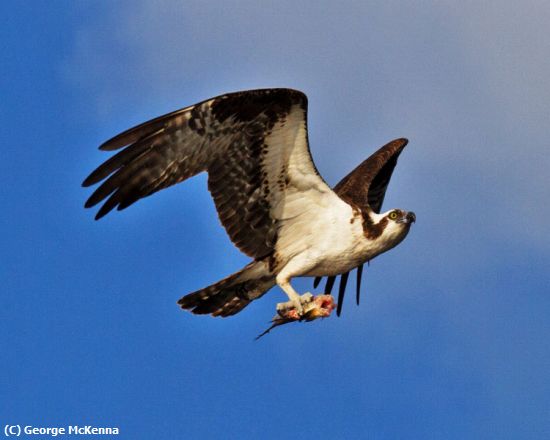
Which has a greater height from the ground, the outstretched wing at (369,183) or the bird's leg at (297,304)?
the outstretched wing at (369,183)

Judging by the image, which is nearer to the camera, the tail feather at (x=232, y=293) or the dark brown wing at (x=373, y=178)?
the tail feather at (x=232, y=293)

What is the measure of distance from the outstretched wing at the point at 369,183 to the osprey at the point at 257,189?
278mm

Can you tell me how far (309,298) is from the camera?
16.8 m

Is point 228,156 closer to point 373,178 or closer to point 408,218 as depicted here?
point 408,218

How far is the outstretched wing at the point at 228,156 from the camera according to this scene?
1619 cm

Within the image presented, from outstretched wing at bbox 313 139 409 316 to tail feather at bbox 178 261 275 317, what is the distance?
1.47 metres

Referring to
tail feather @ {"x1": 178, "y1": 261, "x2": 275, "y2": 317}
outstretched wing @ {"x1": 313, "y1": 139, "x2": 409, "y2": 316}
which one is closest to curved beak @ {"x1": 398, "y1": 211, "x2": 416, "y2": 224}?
outstretched wing @ {"x1": 313, "y1": 139, "x2": 409, "y2": 316}

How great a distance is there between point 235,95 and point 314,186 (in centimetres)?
173

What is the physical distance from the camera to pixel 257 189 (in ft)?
55.8

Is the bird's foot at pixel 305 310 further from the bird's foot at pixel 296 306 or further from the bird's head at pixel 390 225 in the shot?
the bird's head at pixel 390 225

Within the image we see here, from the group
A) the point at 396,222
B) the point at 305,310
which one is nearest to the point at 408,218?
the point at 396,222

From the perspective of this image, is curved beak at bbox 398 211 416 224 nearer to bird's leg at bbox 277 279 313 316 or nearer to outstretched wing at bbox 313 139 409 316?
outstretched wing at bbox 313 139 409 316

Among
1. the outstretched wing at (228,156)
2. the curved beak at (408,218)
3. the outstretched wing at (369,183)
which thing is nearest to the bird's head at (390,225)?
the curved beak at (408,218)

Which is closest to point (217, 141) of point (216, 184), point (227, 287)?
point (216, 184)
